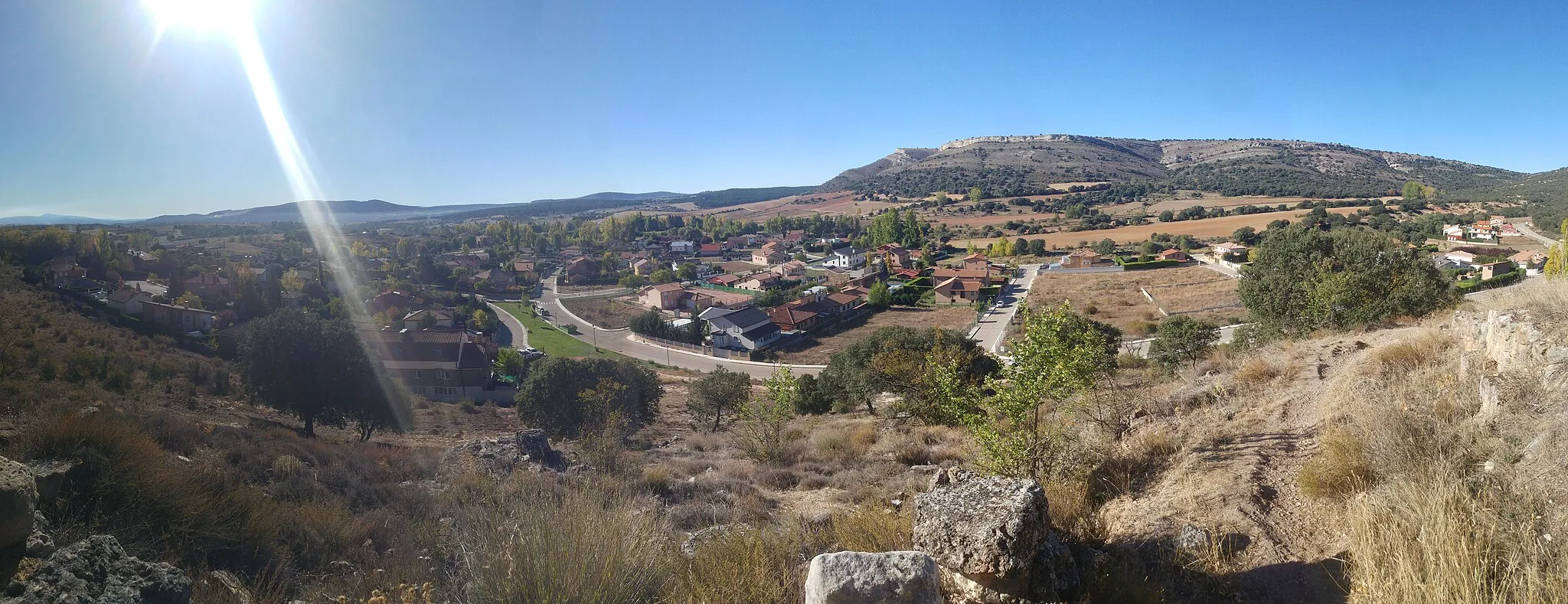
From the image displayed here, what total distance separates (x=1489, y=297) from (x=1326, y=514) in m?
7.74

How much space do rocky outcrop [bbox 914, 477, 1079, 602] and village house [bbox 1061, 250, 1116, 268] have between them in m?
68.9

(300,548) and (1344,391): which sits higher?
(1344,391)

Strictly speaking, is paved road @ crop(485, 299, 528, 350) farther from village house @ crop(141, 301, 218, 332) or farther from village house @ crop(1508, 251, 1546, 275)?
village house @ crop(1508, 251, 1546, 275)

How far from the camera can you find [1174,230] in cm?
8144

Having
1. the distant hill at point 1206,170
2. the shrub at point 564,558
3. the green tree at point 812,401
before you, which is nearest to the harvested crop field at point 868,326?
the green tree at point 812,401

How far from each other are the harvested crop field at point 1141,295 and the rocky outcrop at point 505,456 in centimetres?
2904

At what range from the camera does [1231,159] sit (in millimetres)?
152750

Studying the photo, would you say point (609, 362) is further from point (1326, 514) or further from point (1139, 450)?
point (1326, 514)

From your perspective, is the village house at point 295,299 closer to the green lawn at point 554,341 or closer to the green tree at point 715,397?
the green lawn at point 554,341

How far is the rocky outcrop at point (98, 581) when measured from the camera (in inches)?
129

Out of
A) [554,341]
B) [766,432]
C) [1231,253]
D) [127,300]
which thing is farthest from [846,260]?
[766,432]

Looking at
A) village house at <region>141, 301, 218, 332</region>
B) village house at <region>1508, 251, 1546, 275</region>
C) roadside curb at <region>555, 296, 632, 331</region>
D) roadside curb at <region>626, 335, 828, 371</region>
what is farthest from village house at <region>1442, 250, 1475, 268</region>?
village house at <region>141, 301, 218, 332</region>

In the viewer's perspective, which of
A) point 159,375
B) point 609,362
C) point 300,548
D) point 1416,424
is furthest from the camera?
point 609,362

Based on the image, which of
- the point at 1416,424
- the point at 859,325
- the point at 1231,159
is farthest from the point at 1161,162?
the point at 1416,424
